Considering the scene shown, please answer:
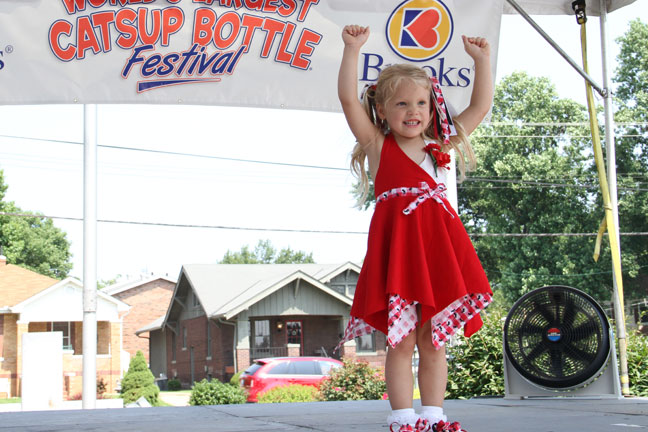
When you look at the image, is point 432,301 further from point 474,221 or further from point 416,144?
point 474,221

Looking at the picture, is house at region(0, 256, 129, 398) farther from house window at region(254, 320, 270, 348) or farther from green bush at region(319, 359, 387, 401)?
green bush at region(319, 359, 387, 401)

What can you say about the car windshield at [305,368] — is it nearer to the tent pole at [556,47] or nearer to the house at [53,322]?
the house at [53,322]

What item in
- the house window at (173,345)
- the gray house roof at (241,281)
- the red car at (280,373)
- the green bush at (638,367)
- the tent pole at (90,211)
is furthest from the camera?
the house window at (173,345)

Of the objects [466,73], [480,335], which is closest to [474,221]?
[480,335]

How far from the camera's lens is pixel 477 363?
7.34 meters

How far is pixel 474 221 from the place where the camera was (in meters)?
40.0

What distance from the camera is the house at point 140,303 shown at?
161ft

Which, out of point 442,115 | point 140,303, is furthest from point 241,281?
point 442,115

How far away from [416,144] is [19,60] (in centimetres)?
284

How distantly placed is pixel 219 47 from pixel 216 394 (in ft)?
49.6

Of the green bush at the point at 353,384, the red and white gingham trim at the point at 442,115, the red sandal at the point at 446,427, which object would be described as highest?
the red and white gingham trim at the point at 442,115

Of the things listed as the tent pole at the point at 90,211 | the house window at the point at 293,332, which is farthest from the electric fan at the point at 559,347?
the house window at the point at 293,332

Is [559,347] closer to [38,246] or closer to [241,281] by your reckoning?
[241,281]

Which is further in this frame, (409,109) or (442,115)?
(442,115)
